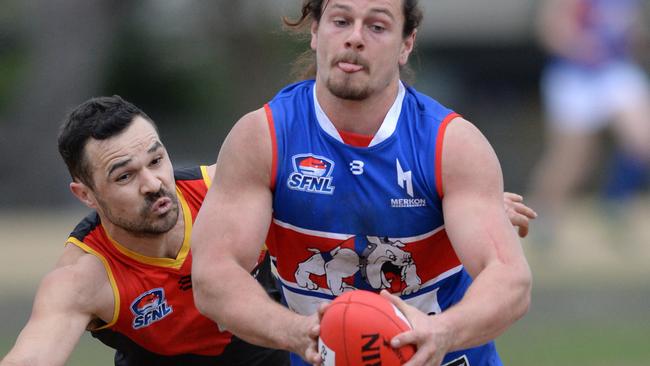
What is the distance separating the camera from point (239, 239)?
5371mm

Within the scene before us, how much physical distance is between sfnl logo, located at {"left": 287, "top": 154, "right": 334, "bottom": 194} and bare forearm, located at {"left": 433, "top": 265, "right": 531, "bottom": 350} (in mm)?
775

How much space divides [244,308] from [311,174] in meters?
0.65

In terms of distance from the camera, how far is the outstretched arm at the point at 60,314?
5.93 meters

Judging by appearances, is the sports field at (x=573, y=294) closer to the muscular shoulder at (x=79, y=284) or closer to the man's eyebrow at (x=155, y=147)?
the muscular shoulder at (x=79, y=284)

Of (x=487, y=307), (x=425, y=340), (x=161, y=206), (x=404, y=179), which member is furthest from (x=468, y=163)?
(x=161, y=206)

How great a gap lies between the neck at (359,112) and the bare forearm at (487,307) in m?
0.83

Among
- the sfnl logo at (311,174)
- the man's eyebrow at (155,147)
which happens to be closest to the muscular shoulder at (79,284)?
the man's eyebrow at (155,147)

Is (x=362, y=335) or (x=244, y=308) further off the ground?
(x=362, y=335)

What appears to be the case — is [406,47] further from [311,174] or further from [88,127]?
[88,127]

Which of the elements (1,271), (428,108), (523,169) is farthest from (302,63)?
(523,169)

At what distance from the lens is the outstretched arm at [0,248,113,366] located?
19.5ft

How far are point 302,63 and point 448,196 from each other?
129 cm

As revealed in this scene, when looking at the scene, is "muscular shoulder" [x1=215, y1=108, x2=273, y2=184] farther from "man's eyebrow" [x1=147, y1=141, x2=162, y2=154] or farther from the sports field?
the sports field

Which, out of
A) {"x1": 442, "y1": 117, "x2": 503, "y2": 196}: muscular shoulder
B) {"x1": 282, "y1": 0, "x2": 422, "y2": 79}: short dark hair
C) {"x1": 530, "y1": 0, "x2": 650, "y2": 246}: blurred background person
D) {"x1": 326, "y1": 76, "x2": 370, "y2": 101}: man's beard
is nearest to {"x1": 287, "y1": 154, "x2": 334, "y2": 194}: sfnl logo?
{"x1": 326, "y1": 76, "x2": 370, "y2": 101}: man's beard
